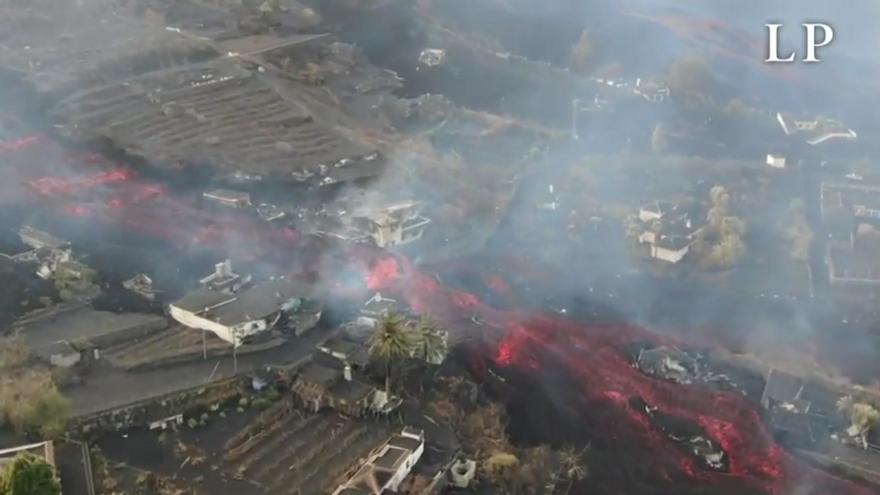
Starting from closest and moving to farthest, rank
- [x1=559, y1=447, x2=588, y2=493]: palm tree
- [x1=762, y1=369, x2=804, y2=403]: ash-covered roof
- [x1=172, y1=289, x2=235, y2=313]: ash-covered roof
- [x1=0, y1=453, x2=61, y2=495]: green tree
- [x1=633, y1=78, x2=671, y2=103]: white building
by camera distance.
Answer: [x1=0, y1=453, x2=61, y2=495]: green tree, [x1=559, y1=447, x2=588, y2=493]: palm tree, [x1=762, y1=369, x2=804, y2=403]: ash-covered roof, [x1=172, y1=289, x2=235, y2=313]: ash-covered roof, [x1=633, y1=78, x2=671, y2=103]: white building

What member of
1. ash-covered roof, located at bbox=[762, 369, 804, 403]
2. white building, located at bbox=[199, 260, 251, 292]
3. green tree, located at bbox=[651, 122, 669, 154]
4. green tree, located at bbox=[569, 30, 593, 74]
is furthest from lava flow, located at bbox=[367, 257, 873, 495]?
green tree, located at bbox=[569, 30, 593, 74]

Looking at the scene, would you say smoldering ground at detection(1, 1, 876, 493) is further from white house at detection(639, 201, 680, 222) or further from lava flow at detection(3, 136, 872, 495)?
white house at detection(639, 201, 680, 222)

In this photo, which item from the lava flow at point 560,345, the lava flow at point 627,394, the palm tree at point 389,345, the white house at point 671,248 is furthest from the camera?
the white house at point 671,248

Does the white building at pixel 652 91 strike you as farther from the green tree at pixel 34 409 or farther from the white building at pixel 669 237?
the green tree at pixel 34 409

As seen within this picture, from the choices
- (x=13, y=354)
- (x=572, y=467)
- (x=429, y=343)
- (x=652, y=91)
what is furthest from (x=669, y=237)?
(x=13, y=354)

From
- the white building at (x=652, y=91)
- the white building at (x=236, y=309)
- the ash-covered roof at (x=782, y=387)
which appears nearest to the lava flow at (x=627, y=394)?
the ash-covered roof at (x=782, y=387)

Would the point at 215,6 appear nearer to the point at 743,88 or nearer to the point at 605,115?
the point at 605,115

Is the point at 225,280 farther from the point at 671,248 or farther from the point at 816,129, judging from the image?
the point at 816,129
